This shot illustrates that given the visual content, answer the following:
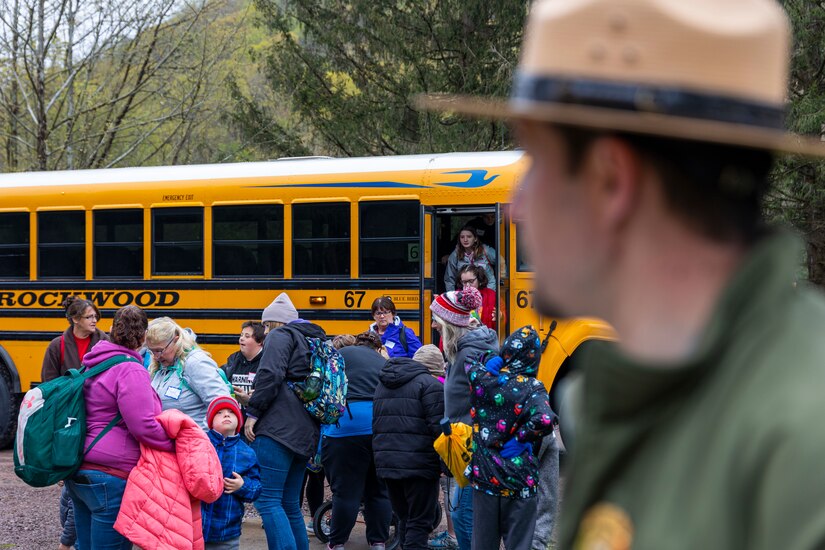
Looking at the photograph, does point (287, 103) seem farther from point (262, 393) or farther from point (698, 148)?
point (698, 148)

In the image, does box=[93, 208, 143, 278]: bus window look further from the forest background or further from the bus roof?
the forest background

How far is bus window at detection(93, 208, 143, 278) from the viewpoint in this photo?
1234cm

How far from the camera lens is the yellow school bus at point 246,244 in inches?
439

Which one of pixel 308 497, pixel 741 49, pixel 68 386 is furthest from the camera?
pixel 308 497

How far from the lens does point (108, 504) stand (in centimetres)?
584

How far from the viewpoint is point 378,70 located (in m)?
18.2

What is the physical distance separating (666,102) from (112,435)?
5.31 meters

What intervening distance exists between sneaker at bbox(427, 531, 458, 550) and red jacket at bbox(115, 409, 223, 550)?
2513 millimetres

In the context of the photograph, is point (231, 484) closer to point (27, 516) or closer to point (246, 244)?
point (27, 516)

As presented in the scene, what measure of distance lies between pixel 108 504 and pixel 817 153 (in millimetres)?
5311

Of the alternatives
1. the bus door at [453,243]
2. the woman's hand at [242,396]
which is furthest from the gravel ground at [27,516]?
the bus door at [453,243]

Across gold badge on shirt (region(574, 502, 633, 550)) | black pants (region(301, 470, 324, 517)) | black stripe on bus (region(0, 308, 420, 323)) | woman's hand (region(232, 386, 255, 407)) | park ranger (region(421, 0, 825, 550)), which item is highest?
park ranger (region(421, 0, 825, 550))

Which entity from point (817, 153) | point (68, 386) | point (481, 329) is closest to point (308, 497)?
point (481, 329)

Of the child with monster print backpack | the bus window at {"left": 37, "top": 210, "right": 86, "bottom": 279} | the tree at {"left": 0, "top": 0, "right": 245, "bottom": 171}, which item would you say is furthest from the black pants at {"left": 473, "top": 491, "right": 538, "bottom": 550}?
the tree at {"left": 0, "top": 0, "right": 245, "bottom": 171}
